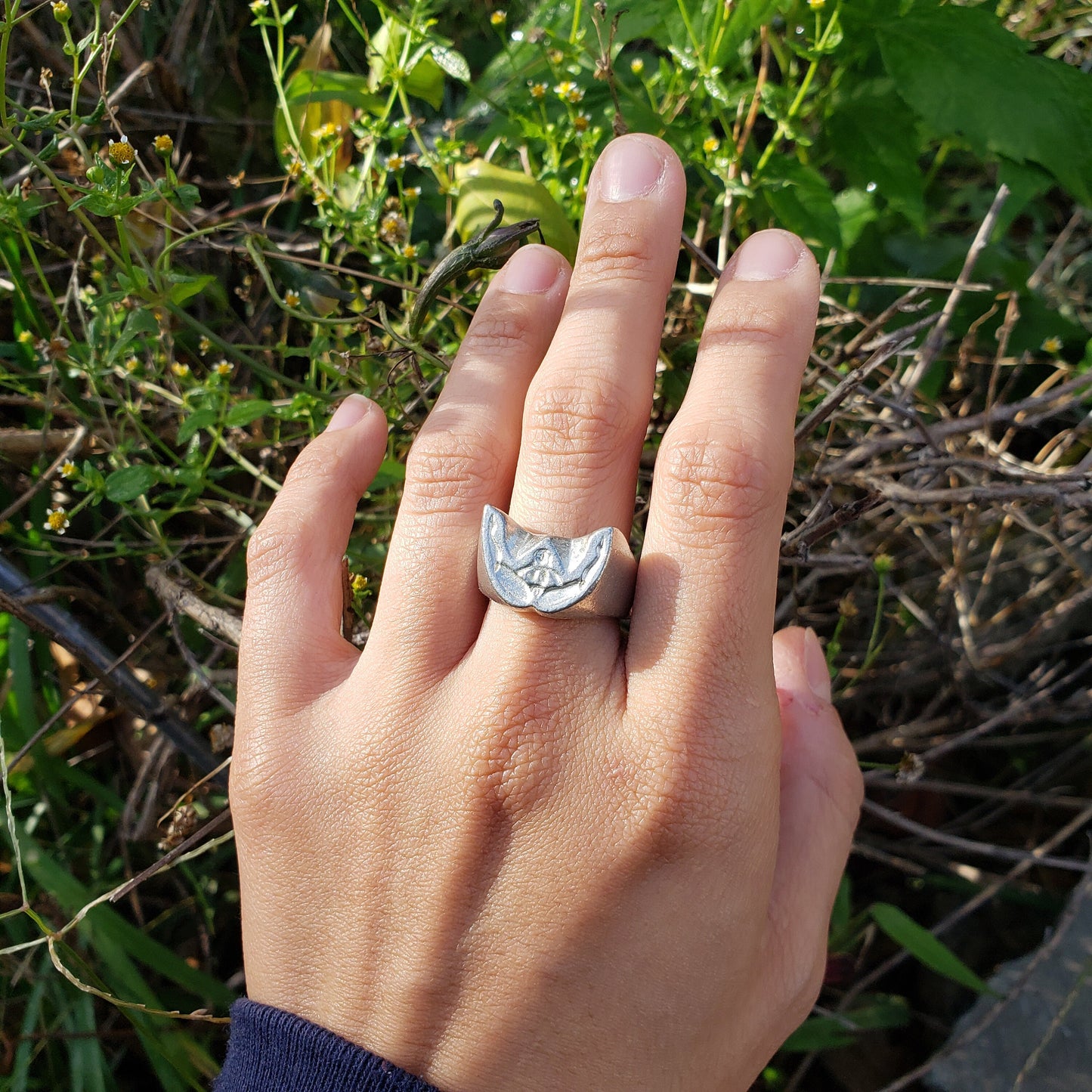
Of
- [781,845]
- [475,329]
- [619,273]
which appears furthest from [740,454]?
[781,845]

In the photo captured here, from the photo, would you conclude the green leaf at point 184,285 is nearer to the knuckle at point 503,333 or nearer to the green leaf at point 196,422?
the green leaf at point 196,422

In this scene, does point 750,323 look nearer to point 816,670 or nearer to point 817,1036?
point 816,670

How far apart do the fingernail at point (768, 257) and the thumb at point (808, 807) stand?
0.67 metres

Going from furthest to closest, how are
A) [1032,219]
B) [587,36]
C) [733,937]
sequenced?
[1032,219]
[587,36]
[733,937]

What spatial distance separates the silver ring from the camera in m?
1.30

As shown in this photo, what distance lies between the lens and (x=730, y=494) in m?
1.34

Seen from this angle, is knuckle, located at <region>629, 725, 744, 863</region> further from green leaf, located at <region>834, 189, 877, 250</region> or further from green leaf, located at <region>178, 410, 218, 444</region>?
green leaf, located at <region>834, 189, 877, 250</region>

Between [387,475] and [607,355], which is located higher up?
[607,355]

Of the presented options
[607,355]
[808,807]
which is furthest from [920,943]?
[607,355]

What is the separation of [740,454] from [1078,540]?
1746 mm

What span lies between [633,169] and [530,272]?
235 millimetres

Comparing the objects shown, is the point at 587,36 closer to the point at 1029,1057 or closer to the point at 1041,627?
the point at 1041,627

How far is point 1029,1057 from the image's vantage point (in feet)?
7.90

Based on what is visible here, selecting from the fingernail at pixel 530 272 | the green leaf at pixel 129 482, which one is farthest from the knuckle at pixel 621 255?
the green leaf at pixel 129 482
